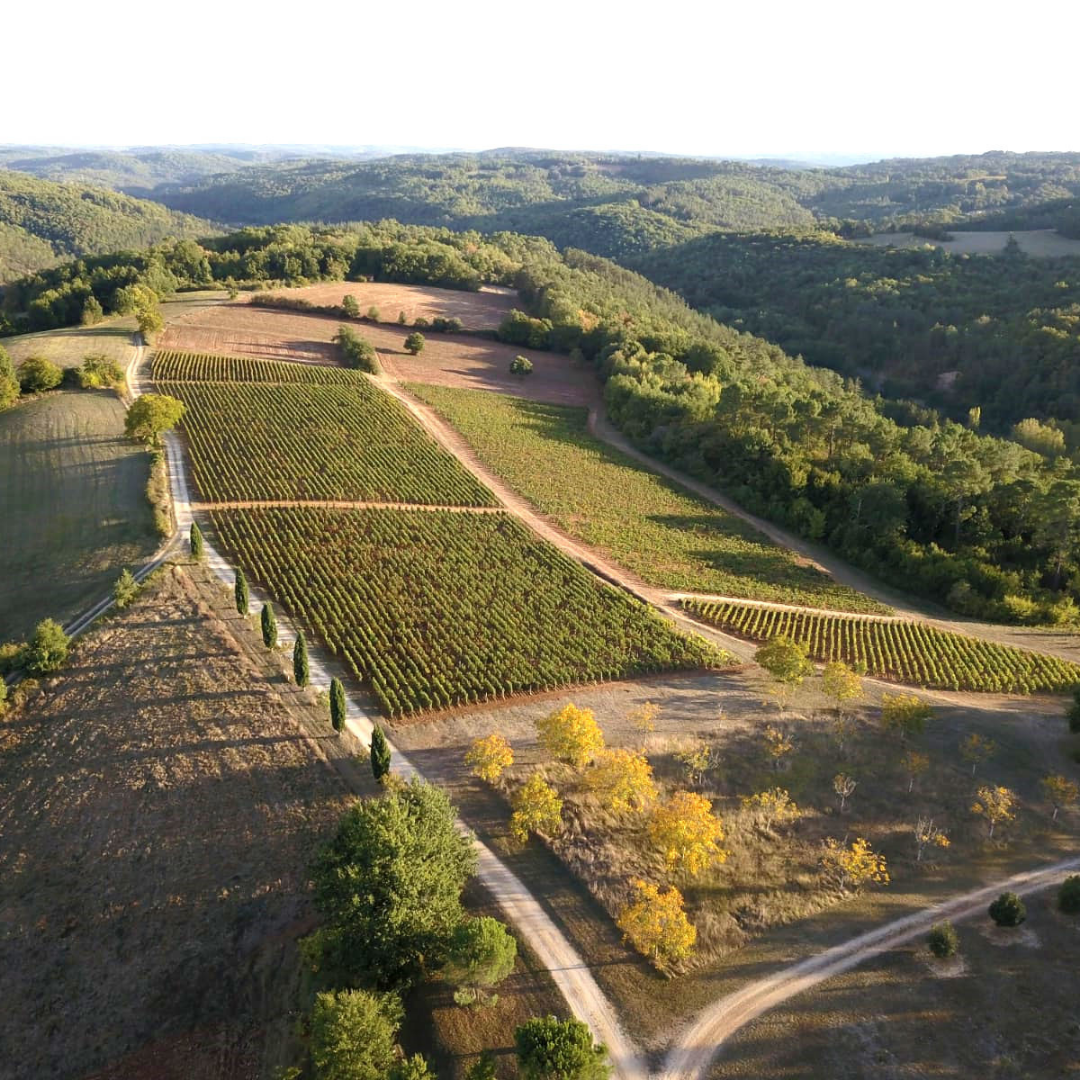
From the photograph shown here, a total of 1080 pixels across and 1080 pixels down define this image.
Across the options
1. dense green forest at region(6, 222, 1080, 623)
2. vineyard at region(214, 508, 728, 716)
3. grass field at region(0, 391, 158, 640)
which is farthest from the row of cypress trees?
dense green forest at region(6, 222, 1080, 623)

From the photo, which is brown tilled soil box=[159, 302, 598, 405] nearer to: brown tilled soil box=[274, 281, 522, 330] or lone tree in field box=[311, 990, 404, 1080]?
brown tilled soil box=[274, 281, 522, 330]

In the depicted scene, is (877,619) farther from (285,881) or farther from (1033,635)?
(285,881)

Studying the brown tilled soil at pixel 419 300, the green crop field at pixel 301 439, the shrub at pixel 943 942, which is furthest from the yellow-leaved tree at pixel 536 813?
the brown tilled soil at pixel 419 300

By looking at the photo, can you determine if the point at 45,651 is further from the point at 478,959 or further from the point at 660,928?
the point at 660,928

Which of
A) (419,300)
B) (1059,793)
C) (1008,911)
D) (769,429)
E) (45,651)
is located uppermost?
(419,300)

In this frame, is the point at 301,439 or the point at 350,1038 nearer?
the point at 350,1038

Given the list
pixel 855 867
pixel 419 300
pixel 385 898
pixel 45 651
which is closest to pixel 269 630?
pixel 45 651
